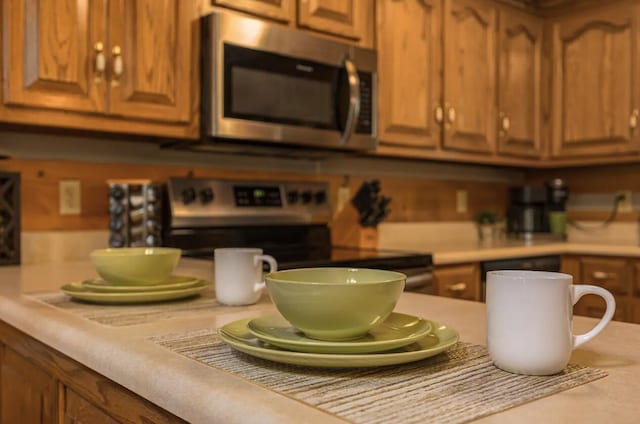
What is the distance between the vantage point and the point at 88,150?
6.99 feet

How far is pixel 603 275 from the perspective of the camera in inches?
106

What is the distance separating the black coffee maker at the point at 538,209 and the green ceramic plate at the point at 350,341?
2756 mm

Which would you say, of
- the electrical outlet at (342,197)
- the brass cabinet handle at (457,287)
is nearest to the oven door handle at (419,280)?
the brass cabinet handle at (457,287)

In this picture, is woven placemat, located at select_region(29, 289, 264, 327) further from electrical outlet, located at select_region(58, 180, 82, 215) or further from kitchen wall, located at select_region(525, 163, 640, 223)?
kitchen wall, located at select_region(525, 163, 640, 223)

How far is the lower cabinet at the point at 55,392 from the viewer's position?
756mm

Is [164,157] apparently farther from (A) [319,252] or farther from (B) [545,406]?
(B) [545,406]

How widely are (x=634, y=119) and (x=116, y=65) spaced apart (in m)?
2.40

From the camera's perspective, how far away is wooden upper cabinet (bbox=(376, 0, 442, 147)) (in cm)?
257

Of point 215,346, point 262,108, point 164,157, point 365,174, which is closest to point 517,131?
point 365,174

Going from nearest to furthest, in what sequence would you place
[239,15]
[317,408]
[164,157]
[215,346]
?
[317,408] → [215,346] → [239,15] → [164,157]

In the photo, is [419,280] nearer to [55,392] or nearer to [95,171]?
[95,171]

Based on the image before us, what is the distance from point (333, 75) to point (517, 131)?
4.23 ft

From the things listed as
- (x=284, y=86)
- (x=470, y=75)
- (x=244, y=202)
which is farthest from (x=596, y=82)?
(x=244, y=202)

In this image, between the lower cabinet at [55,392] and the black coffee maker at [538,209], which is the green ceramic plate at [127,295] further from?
the black coffee maker at [538,209]
